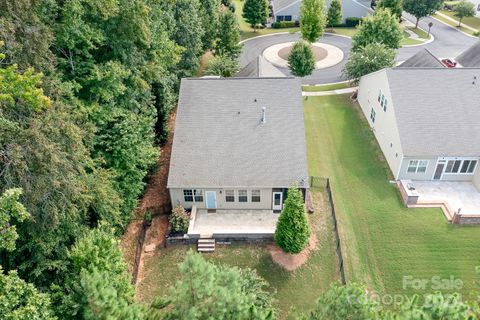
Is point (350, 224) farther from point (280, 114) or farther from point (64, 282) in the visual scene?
point (64, 282)

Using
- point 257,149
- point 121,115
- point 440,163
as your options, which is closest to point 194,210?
point 257,149

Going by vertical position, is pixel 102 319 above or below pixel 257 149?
above

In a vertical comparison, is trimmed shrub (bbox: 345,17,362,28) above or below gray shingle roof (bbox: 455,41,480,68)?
below

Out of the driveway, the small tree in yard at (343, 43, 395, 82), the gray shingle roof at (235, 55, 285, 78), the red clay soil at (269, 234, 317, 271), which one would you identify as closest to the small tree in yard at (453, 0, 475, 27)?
the driveway

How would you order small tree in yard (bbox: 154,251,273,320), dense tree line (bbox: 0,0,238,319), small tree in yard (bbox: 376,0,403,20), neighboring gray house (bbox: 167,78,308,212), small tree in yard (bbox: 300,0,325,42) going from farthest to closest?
small tree in yard (bbox: 376,0,403,20) < small tree in yard (bbox: 300,0,325,42) < neighboring gray house (bbox: 167,78,308,212) < dense tree line (bbox: 0,0,238,319) < small tree in yard (bbox: 154,251,273,320)

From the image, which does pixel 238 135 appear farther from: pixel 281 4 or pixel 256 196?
pixel 281 4

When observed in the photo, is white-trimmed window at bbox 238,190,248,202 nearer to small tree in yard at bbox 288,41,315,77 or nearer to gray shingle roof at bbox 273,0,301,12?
small tree in yard at bbox 288,41,315,77

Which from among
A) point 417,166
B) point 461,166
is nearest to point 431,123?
point 417,166
